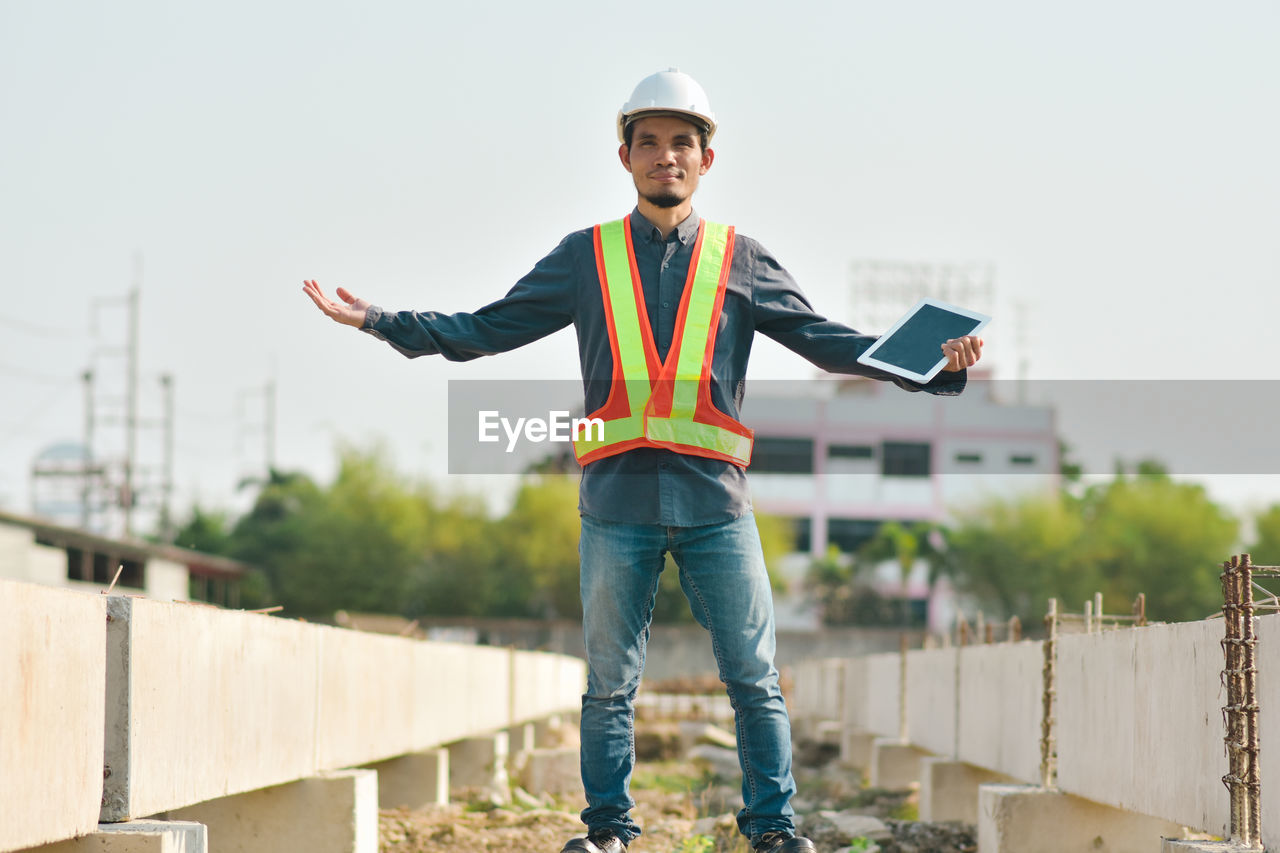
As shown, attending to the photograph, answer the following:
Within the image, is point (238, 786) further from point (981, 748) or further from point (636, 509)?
point (981, 748)

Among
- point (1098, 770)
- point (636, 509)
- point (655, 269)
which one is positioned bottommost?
point (1098, 770)

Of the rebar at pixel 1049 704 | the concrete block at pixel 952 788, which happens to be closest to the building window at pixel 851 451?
the concrete block at pixel 952 788

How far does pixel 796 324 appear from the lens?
16.0ft

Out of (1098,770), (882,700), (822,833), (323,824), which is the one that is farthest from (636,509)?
(882,700)

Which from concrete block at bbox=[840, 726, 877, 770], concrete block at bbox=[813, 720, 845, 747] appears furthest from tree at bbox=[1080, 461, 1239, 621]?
concrete block at bbox=[840, 726, 877, 770]

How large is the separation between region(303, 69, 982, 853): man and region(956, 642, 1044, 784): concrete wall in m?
3.23

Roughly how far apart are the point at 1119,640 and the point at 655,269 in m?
2.49

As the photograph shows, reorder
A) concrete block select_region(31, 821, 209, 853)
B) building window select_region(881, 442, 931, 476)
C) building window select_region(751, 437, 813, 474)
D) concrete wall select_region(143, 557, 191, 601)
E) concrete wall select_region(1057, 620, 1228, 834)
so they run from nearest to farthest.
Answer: concrete block select_region(31, 821, 209, 853), concrete wall select_region(1057, 620, 1228, 834), concrete wall select_region(143, 557, 191, 601), building window select_region(751, 437, 813, 474), building window select_region(881, 442, 931, 476)

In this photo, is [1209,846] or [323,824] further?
[323,824]

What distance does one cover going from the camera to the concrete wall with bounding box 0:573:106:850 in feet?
12.1

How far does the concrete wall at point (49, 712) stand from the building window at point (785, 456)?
67767mm

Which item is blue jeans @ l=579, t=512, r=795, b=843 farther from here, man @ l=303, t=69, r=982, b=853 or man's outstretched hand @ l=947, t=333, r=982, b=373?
man's outstretched hand @ l=947, t=333, r=982, b=373

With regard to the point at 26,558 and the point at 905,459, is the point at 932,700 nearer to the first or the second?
the point at 26,558

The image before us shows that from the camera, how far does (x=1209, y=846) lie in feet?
15.1
